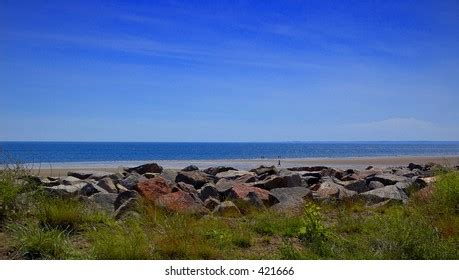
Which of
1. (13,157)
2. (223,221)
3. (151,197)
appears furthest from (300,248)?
(13,157)

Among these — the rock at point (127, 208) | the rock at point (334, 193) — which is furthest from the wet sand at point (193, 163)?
the rock at point (127, 208)

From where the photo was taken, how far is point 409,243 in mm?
4484

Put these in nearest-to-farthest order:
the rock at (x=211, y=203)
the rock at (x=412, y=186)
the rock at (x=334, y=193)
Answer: the rock at (x=211, y=203) < the rock at (x=334, y=193) < the rock at (x=412, y=186)

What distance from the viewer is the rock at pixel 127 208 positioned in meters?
6.39

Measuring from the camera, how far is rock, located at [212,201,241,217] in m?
6.93

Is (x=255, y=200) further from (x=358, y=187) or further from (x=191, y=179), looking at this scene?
(x=358, y=187)

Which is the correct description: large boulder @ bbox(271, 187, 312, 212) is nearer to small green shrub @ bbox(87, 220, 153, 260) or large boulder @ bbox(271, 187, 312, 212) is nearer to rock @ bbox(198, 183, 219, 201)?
rock @ bbox(198, 183, 219, 201)

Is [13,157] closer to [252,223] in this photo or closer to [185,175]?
[252,223]

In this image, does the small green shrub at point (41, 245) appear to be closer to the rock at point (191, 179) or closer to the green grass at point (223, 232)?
the green grass at point (223, 232)

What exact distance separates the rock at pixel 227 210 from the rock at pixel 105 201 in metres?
1.36

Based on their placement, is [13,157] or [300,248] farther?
[13,157]

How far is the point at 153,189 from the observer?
742 cm

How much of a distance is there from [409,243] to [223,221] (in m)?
2.37

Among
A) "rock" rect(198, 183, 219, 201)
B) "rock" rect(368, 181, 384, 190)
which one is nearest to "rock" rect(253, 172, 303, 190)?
"rock" rect(198, 183, 219, 201)
